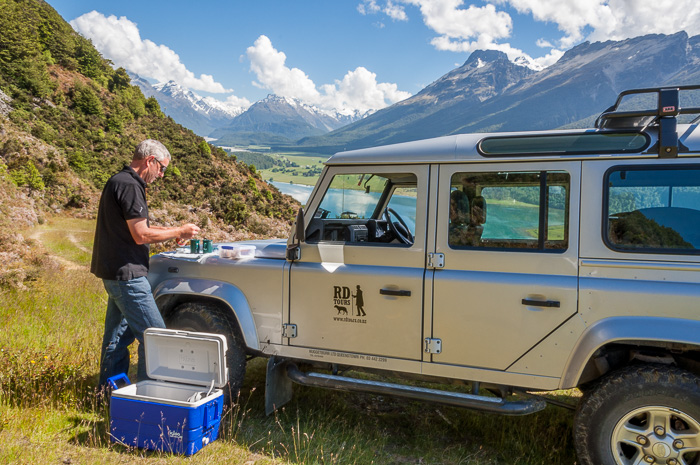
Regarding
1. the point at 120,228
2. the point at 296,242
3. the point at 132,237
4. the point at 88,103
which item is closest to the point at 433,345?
the point at 296,242

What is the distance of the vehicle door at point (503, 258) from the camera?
10.9 feet

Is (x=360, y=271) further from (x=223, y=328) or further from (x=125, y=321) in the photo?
(x=125, y=321)

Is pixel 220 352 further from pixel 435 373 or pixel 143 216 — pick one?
pixel 435 373

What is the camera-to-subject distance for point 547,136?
11.3ft

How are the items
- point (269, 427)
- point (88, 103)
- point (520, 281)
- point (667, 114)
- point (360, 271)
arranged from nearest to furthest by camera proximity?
point (667, 114), point (520, 281), point (360, 271), point (269, 427), point (88, 103)

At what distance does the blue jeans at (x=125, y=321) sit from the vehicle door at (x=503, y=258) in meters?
2.42

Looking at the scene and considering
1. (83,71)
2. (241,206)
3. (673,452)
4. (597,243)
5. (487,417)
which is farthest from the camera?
(83,71)

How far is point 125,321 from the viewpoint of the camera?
446cm

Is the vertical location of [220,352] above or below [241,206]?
below

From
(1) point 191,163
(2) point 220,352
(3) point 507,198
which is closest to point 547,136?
(3) point 507,198

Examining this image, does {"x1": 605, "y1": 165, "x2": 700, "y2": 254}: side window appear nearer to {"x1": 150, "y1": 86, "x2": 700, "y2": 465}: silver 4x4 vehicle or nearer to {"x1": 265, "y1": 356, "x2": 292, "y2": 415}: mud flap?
{"x1": 150, "y1": 86, "x2": 700, "y2": 465}: silver 4x4 vehicle

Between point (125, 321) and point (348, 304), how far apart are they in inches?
85.8

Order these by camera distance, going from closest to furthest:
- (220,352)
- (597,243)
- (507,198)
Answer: (597,243) < (507,198) < (220,352)

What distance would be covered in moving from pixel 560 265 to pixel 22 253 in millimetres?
11922
